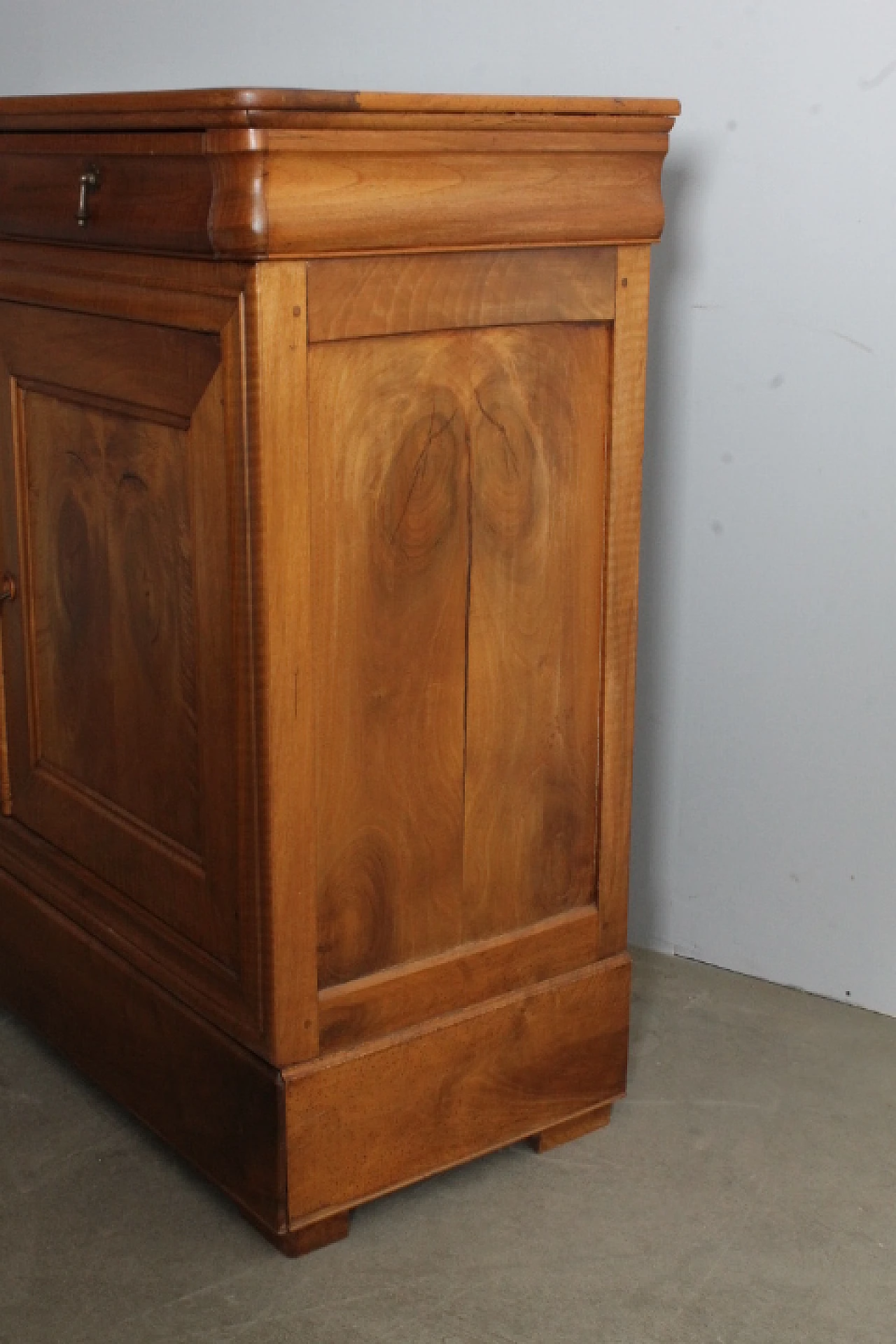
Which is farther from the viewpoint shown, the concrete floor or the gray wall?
the gray wall

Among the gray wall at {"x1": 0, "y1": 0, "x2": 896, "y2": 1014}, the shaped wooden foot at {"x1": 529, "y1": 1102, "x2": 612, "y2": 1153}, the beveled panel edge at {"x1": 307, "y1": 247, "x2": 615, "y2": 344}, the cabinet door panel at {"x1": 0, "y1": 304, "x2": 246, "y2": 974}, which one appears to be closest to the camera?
the beveled panel edge at {"x1": 307, "y1": 247, "x2": 615, "y2": 344}

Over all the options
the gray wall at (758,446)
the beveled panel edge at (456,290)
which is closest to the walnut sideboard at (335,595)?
the beveled panel edge at (456,290)

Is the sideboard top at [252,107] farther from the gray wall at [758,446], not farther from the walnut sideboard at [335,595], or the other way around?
the gray wall at [758,446]

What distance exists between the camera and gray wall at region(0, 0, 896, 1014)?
87.5 inches

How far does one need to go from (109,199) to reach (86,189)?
0.13ft

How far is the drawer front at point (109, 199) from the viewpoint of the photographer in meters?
1.65

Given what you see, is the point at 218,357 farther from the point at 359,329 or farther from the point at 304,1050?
the point at 304,1050

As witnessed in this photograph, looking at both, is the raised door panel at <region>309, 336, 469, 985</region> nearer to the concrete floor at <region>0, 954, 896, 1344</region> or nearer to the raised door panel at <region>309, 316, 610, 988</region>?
the raised door panel at <region>309, 316, 610, 988</region>

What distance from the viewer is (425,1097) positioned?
192 centimetres

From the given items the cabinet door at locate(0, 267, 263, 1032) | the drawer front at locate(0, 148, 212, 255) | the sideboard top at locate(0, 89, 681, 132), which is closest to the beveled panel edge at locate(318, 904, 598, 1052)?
the cabinet door at locate(0, 267, 263, 1032)

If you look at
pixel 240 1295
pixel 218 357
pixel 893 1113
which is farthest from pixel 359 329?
pixel 893 1113

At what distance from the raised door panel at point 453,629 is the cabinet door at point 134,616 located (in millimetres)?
104

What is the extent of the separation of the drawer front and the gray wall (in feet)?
2.65

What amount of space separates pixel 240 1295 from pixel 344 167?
3.83 ft
